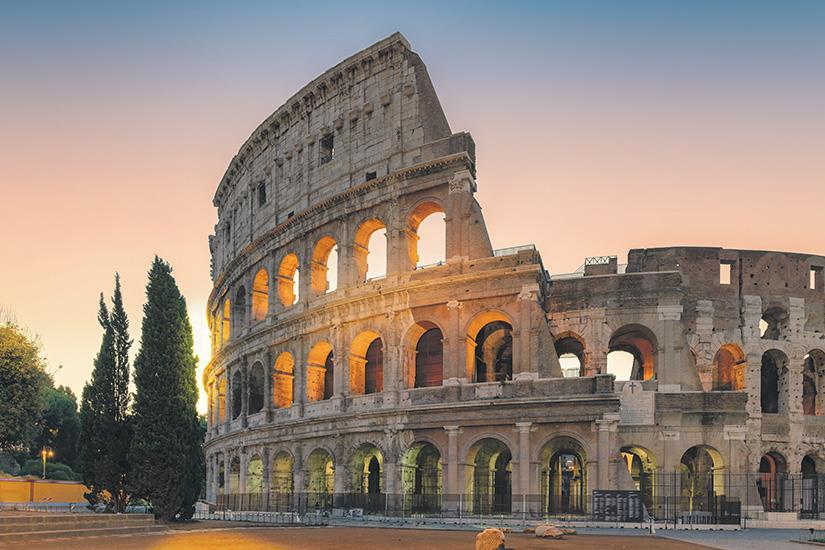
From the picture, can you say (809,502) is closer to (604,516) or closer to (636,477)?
A: (636,477)

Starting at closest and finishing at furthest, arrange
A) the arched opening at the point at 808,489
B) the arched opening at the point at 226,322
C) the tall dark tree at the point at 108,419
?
the tall dark tree at the point at 108,419 < the arched opening at the point at 808,489 < the arched opening at the point at 226,322

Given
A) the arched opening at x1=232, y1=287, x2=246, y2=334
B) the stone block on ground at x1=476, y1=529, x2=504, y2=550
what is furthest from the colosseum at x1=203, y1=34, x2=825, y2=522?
the stone block on ground at x1=476, y1=529, x2=504, y2=550

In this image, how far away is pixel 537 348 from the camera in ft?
90.1

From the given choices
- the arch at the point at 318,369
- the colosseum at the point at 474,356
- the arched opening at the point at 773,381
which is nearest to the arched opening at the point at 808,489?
the colosseum at the point at 474,356

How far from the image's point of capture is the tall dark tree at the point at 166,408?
945 inches

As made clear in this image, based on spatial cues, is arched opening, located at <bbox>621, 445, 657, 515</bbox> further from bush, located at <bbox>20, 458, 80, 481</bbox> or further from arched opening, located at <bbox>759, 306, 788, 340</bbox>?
bush, located at <bbox>20, 458, 80, 481</bbox>

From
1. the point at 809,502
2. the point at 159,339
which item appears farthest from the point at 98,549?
the point at 809,502

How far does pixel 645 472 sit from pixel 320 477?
12.6m

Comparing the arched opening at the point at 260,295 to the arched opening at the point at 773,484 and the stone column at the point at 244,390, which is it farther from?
the arched opening at the point at 773,484

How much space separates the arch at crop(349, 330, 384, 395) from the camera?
31.8m

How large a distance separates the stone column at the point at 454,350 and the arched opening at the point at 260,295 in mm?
12856

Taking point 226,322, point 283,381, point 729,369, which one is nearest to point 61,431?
point 226,322

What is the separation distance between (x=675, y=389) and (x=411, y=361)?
9.41m

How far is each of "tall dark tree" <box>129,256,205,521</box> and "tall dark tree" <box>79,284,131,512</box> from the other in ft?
3.21
